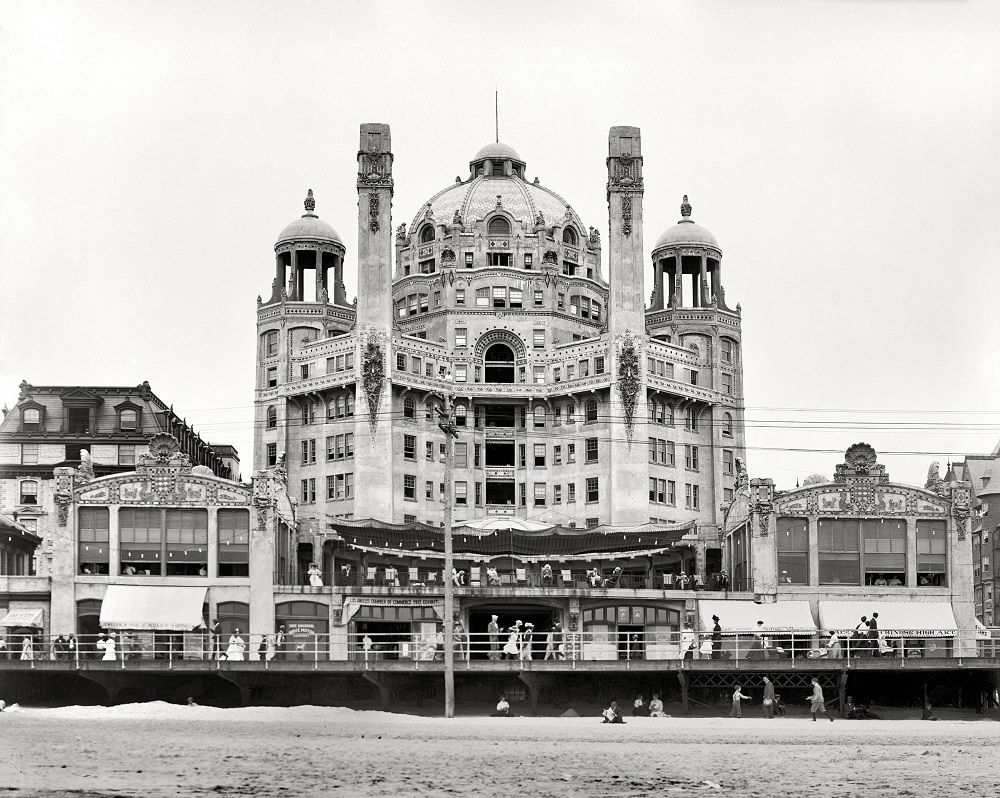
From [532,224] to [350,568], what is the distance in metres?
54.8

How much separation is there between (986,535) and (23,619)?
8886 centimetres

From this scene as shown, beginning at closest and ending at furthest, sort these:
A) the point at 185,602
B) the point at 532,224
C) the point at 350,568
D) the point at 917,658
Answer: the point at 917,658 < the point at 185,602 < the point at 350,568 < the point at 532,224

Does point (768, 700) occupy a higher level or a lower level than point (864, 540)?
lower

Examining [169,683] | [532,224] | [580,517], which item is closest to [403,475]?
[580,517]

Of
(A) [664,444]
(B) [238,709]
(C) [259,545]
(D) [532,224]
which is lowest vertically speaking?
(B) [238,709]

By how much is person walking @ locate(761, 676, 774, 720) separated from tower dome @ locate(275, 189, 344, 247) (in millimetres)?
79967

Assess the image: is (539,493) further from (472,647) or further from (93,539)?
(93,539)

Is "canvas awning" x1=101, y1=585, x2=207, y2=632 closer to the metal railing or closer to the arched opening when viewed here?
the metal railing

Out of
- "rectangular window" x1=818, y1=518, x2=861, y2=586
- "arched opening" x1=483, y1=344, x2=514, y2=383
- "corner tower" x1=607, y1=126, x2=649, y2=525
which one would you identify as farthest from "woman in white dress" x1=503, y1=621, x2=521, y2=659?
"arched opening" x1=483, y1=344, x2=514, y2=383

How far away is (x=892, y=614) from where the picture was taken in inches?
3994

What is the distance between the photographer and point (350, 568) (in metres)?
115

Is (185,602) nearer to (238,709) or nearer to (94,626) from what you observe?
(94,626)

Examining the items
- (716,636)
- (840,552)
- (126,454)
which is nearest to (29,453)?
(126,454)

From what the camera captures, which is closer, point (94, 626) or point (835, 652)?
point (835, 652)
